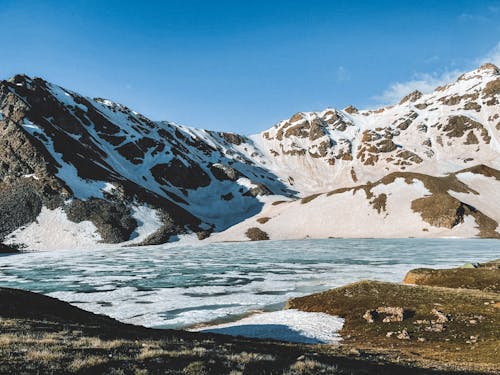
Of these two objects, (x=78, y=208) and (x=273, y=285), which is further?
(x=78, y=208)

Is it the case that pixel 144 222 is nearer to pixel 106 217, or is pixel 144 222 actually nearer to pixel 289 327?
pixel 106 217

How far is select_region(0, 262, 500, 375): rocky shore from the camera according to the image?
1326cm

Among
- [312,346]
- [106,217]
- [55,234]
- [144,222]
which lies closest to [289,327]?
[312,346]

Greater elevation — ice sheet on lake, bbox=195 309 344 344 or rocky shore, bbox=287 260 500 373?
rocky shore, bbox=287 260 500 373

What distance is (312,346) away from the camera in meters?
24.5

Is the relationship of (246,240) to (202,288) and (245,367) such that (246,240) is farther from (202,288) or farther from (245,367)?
(245,367)

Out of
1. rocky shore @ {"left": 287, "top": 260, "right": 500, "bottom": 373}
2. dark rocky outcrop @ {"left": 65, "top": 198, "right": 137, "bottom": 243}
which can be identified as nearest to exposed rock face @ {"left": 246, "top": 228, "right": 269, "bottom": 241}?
dark rocky outcrop @ {"left": 65, "top": 198, "right": 137, "bottom": 243}

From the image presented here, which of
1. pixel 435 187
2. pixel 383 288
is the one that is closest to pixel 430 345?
pixel 383 288

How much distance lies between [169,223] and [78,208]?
118 ft

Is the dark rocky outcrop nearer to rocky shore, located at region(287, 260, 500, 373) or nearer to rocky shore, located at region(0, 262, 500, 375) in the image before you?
rocky shore, located at region(0, 262, 500, 375)

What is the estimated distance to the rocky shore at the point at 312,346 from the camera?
1326cm

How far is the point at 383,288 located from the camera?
4319 centimetres

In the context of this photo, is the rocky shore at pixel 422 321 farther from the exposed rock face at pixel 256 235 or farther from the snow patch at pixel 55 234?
the exposed rock face at pixel 256 235

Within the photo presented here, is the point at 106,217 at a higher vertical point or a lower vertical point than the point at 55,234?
higher
